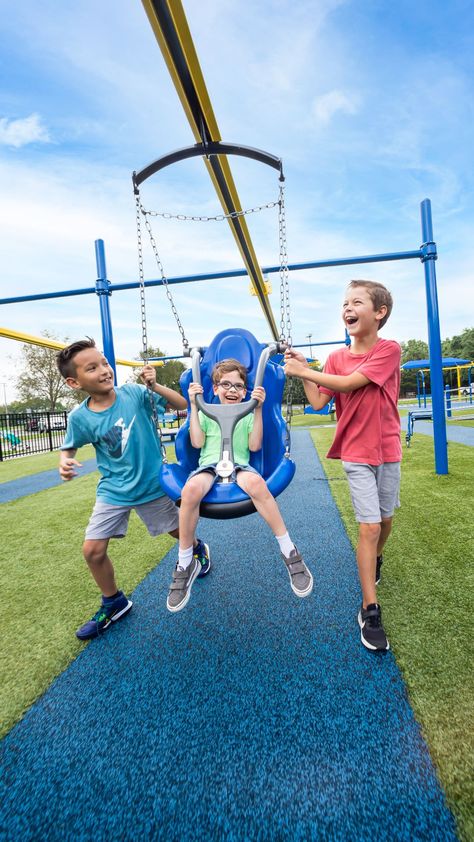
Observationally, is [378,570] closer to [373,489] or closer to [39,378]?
[373,489]

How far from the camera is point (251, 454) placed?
2.64m

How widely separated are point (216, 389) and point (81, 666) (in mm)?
1582

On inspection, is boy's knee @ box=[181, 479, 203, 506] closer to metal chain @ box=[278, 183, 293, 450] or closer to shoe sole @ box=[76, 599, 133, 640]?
metal chain @ box=[278, 183, 293, 450]

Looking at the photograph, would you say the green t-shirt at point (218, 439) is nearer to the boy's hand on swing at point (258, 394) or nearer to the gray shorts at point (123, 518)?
the boy's hand on swing at point (258, 394)

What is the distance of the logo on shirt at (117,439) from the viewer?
2.20 meters

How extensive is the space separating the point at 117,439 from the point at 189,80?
174 centimetres

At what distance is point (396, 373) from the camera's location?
6.68 ft

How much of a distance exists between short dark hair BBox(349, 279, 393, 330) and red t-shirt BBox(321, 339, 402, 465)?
17 centimetres

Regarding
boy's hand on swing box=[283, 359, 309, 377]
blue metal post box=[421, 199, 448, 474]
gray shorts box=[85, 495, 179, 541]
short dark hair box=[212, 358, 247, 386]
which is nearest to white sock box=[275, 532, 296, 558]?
gray shorts box=[85, 495, 179, 541]

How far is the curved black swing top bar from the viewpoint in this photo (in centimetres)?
227

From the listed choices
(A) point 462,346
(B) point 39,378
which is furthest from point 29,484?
(A) point 462,346

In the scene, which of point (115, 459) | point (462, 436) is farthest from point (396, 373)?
point (462, 436)

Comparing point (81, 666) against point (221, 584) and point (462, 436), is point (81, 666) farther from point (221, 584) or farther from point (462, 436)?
point (462, 436)

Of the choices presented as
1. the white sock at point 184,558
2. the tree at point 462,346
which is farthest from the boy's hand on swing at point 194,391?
the tree at point 462,346
